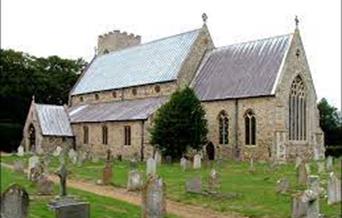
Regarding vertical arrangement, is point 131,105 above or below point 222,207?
above

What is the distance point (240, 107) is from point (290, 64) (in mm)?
3766

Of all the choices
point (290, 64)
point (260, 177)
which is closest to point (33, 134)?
point (290, 64)

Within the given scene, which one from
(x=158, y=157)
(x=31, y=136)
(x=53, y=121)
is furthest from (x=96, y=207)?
(x=31, y=136)

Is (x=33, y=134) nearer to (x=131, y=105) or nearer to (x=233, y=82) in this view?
(x=131, y=105)

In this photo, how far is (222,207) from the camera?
14.8 meters

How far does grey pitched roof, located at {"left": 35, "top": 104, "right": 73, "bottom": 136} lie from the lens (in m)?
40.1

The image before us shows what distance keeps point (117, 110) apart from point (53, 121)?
5580 millimetres

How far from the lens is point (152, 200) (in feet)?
40.0

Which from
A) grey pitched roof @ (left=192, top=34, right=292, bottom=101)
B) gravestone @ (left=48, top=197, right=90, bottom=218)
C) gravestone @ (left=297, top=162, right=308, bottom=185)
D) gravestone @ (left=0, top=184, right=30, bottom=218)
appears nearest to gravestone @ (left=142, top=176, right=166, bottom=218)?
gravestone @ (left=48, top=197, right=90, bottom=218)

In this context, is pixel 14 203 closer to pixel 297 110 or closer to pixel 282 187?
pixel 282 187

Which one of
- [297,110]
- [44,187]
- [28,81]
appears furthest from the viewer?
[28,81]

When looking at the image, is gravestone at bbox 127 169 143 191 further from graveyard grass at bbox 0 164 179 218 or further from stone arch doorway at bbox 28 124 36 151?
stone arch doorway at bbox 28 124 36 151

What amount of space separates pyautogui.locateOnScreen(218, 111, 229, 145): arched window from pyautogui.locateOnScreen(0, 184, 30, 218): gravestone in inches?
963

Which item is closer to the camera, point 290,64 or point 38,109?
point 290,64
